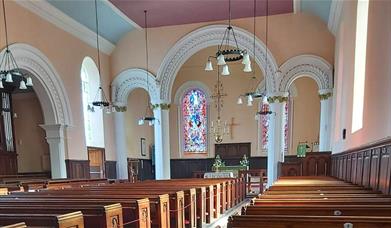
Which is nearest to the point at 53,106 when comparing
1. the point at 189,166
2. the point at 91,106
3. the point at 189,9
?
the point at 91,106

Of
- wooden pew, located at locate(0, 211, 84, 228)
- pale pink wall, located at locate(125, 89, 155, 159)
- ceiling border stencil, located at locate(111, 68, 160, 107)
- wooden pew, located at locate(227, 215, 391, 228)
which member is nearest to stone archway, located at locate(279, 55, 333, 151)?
ceiling border stencil, located at locate(111, 68, 160, 107)

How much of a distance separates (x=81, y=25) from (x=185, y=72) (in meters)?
7.14

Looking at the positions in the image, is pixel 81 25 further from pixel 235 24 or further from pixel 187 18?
pixel 235 24

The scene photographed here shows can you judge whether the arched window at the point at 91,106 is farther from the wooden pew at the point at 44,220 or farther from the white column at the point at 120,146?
the wooden pew at the point at 44,220

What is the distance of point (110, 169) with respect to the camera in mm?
12109

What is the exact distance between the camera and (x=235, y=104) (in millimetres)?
16516

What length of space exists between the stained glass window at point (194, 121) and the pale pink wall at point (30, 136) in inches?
293

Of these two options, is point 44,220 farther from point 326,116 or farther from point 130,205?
point 326,116

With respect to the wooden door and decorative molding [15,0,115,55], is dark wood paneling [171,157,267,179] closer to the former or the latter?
the wooden door

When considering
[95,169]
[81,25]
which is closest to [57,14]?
[81,25]

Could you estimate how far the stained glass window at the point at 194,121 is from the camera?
16703 mm

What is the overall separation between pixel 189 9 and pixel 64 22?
4120 millimetres

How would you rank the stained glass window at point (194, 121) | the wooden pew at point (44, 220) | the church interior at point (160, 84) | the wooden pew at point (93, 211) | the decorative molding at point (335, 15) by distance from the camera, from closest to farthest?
1. the wooden pew at point (44, 220)
2. the wooden pew at point (93, 211)
3. the church interior at point (160, 84)
4. the decorative molding at point (335, 15)
5. the stained glass window at point (194, 121)

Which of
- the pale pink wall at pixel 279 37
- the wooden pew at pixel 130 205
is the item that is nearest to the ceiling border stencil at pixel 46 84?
the pale pink wall at pixel 279 37
